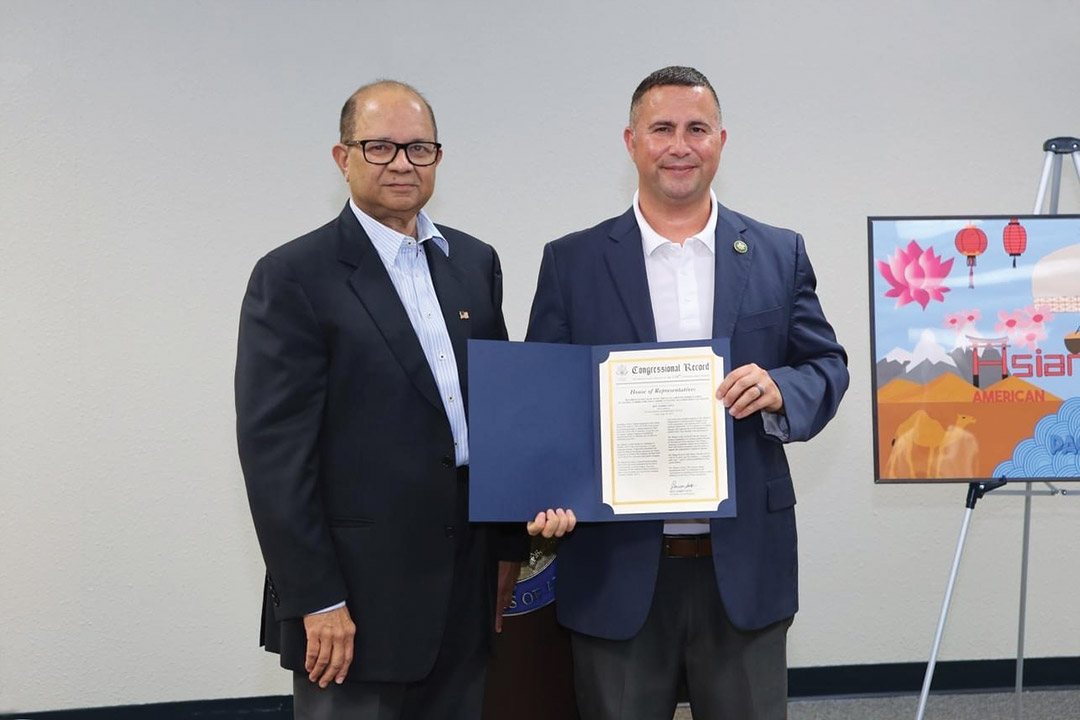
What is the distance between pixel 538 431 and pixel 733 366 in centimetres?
48

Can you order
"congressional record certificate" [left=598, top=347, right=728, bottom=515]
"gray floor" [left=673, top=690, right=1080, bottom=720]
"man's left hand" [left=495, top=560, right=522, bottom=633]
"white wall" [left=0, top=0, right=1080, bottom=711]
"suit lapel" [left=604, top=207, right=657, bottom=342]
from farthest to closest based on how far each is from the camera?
"gray floor" [left=673, top=690, right=1080, bottom=720] → "white wall" [left=0, top=0, right=1080, bottom=711] → "man's left hand" [left=495, top=560, right=522, bottom=633] → "suit lapel" [left=604, top=207, right=657, bottom=342] → "congressional record certificate" [left=598, top=347, right=728, bottom=515]

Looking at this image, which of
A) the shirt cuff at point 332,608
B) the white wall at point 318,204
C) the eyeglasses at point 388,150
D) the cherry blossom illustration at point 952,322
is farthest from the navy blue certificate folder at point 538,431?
the white wall at point 318,204

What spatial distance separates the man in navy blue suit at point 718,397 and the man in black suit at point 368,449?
10.3 inches

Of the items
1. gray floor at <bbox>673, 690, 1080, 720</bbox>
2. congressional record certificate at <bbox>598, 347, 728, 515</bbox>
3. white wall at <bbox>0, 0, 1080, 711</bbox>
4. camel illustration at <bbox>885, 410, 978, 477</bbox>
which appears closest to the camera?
congressional record certificate at <bbox>598, 347, 728, 515</bbox>

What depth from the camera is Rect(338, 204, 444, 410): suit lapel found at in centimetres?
198

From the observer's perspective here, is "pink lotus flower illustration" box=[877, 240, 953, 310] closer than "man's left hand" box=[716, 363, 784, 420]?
No

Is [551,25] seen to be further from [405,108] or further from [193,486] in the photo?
[193,486]

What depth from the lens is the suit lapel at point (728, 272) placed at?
210 centimetres

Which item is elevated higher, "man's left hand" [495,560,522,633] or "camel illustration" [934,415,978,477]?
"camel illustration" [934,415,978,477]

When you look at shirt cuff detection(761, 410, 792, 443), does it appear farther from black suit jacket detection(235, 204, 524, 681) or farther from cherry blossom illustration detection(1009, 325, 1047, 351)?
cherry blossom illustration detection(1009, 325, 1047, 351)

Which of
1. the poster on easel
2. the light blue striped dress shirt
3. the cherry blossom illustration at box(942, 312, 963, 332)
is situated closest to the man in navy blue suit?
the light blue striped dress shirt

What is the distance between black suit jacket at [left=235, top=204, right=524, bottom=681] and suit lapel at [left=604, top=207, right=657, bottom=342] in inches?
19.4

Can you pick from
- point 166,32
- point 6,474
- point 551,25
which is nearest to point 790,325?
point 551,25

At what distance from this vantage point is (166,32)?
3803mm
